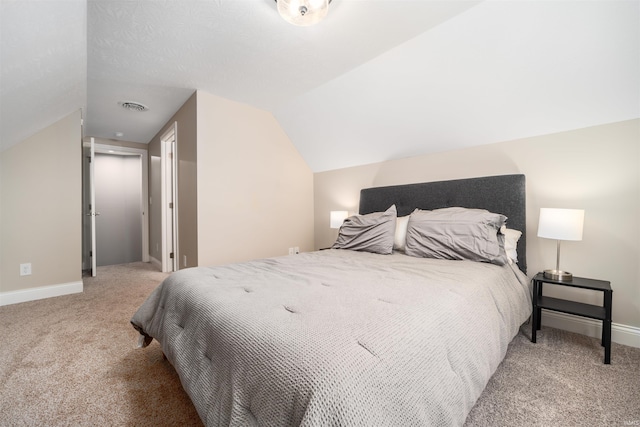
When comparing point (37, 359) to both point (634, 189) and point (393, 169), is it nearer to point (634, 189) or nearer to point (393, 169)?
point (393, 169)

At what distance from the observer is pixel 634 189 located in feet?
5.86

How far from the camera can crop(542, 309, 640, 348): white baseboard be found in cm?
181

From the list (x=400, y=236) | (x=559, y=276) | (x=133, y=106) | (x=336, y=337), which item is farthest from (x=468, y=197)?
(x=133, y=106)

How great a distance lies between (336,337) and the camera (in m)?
0.80

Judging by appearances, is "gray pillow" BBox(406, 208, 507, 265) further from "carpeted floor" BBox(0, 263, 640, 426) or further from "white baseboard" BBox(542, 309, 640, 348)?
"white baseboard" BBox(542, 309, 640, 348)

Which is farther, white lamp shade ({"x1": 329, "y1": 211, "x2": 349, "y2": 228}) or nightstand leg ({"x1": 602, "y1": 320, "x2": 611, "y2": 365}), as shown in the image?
white lamp shade ({"x1": 329, "y1": 211, "x2": 349, "y2": 228})

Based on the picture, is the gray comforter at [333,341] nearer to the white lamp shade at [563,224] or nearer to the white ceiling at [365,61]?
the white lamp shade at [563,224]

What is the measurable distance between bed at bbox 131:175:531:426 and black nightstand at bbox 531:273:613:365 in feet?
0.46

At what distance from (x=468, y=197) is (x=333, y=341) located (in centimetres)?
219

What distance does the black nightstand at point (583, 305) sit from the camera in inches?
63.3

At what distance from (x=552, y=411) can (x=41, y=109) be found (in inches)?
164

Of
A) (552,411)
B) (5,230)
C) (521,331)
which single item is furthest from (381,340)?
(5,230)

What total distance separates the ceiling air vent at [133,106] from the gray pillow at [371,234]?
113 inches

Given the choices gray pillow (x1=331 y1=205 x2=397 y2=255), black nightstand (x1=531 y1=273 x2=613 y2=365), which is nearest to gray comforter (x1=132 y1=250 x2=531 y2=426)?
black nightstand (x1=531 y1=273 x2=613 y2=365)
